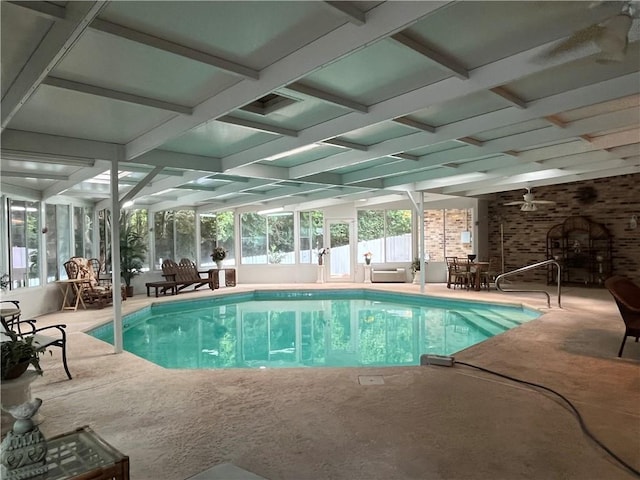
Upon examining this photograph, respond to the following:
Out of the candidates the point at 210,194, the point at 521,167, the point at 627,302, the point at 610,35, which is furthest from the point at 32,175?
the point at 521,167

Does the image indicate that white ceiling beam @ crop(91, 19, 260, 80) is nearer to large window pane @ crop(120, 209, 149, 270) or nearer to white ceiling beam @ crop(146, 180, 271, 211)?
white ceiling beam @ crop(146, 180, 271, 211)

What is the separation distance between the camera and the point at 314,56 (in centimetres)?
266

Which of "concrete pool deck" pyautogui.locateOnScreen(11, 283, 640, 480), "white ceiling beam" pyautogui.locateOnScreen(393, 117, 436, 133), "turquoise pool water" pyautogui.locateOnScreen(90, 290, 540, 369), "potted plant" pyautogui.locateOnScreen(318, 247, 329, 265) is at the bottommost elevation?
"turquoise pool water" pyautogui.locateOnScreen(90, 290, 540, 369)

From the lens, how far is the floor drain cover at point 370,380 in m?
3.79

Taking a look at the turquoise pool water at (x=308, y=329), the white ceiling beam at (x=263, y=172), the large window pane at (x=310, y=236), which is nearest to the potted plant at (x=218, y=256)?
the turquoise pool water at (x=308, y=329)

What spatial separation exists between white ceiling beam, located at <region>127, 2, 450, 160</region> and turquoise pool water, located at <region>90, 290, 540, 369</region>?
358 centimetres

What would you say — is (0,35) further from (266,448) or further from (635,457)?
(635,457)

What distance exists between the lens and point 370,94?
3619mm

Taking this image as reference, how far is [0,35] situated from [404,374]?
3982mm

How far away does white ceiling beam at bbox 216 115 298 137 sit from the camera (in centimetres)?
400

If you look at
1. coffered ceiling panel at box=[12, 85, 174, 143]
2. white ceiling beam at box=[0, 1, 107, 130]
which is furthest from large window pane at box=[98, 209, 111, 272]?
white ceiling beam at box=[0, 1, 107, 130]

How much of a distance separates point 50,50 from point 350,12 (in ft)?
5.65

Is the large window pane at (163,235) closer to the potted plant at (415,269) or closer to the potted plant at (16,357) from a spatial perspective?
the potted plant at (415,269)

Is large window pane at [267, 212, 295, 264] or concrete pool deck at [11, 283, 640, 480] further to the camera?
large window pane at [267, 212, 295, 264]
